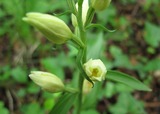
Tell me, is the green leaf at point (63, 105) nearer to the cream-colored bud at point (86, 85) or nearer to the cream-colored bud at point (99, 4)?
the cream-colored bud at point (86, 85)

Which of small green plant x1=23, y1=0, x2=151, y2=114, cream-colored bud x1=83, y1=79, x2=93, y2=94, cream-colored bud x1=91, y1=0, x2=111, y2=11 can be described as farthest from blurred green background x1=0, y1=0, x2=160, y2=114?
cream-colored bud x1=91, y1=0, x2=111, y2=11

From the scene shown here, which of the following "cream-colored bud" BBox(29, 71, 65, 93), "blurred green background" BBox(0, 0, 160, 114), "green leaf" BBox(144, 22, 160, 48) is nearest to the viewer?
"cream-colored bud" BBox(29, 71, 65, 93)

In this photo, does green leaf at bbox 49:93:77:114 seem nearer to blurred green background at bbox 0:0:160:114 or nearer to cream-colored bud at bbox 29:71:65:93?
cream-colored bud at bbox 29:71:65:93

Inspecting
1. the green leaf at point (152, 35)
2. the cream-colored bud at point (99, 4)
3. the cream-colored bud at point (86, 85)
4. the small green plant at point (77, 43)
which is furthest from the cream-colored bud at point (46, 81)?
the green leaf at point (152, 35)

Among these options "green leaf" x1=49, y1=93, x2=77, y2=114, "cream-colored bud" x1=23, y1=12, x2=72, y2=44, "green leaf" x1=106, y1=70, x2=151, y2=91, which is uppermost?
"cream-colored bud" x1=23, y1=12, x2=72, y2=44

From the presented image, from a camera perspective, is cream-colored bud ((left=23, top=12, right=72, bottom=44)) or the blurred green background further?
the blurred green background

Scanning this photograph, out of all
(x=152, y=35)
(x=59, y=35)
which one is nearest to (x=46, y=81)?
(x=59, y=35)

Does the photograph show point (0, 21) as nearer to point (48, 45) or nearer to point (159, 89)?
point (48, 45)

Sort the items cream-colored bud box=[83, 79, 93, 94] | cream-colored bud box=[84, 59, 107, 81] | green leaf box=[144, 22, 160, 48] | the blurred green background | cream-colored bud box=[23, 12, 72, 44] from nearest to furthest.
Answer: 1. cream-colored bud box=[23, 12, 72, 44]
2. cream-colored bud box=[84, 59, 107, 81]
3. cream-colored bud box=[83, 79, 93, 94]
4. the blurred green background
5. green leaf box=[144, 22, 160, 48]

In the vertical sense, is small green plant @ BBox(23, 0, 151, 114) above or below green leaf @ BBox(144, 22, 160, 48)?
above
